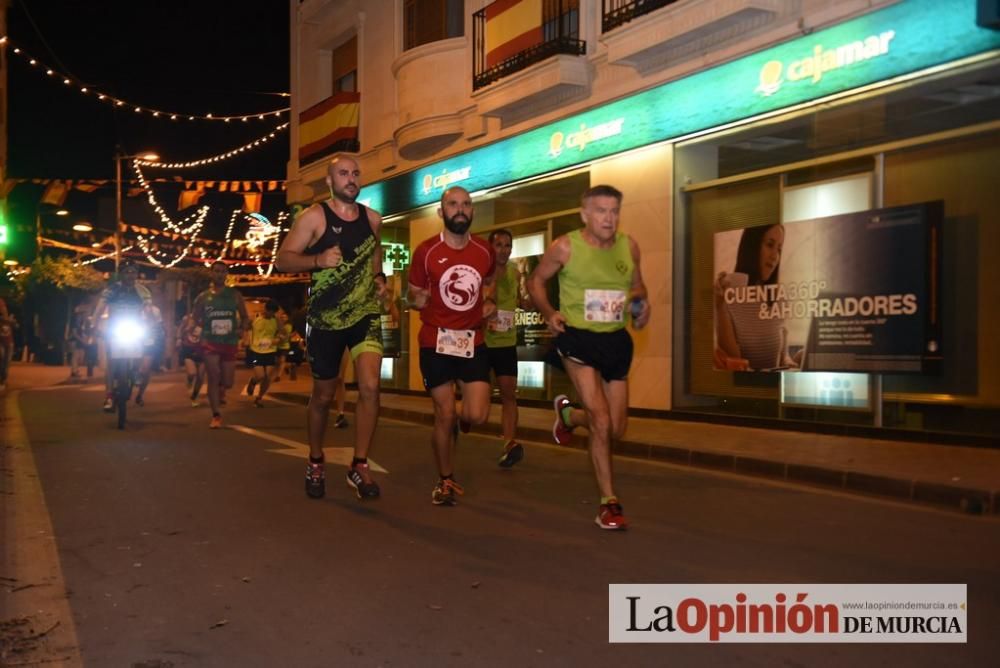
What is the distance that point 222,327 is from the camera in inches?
489

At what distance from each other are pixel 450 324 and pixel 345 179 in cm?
117

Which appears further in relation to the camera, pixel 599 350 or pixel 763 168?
pixel 763 168

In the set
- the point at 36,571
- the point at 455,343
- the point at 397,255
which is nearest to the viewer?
the point at 36,571

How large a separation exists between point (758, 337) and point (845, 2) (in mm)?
3899

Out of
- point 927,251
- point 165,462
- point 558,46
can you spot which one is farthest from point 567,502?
point 558,46

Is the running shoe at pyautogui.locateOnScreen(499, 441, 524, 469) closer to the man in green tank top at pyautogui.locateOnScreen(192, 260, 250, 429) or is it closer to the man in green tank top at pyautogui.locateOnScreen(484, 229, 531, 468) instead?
the man in green tank top at pyautogui.locateOnScreen(484, 229, 531, 468)

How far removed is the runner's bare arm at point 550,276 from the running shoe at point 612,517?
3.36 feet

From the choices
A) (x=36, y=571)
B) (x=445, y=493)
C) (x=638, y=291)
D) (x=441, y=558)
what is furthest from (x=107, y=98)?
(x=441, y=558)

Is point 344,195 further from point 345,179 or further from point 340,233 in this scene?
point 340,233

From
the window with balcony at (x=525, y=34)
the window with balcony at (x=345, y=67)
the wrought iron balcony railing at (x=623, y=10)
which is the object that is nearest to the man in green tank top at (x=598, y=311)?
the wrought iron balcony railing at (x=623, y=10)

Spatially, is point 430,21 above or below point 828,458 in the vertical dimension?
above

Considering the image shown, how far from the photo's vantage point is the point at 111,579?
470 centimetres

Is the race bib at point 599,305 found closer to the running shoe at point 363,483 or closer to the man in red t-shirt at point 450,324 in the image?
the man in red t-shirt at point 450,324

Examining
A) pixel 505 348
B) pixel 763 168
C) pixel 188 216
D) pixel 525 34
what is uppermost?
pixel 525 34
